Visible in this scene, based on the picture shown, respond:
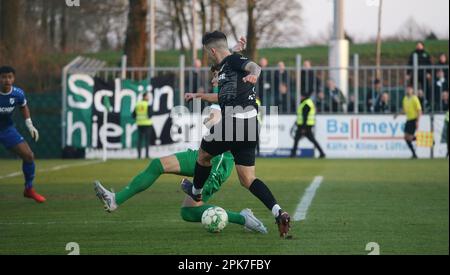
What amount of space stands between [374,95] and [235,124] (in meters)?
20.8

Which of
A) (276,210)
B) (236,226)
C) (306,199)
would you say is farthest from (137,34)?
(276,210)

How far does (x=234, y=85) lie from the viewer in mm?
10750

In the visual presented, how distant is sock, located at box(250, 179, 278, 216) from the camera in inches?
415

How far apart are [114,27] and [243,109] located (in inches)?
1540

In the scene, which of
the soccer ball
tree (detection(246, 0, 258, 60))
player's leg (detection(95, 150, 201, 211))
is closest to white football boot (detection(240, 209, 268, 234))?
the soccer ball

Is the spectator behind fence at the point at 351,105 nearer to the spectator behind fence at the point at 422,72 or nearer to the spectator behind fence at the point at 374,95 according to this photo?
the spectator behind fence at the point at 374,95

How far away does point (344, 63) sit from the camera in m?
35.2

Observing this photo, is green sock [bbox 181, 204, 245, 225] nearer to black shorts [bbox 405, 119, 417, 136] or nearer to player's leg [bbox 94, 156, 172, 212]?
player's leg [bbox 94, 156, 172, 212]

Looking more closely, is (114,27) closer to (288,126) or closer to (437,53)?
(437,53)

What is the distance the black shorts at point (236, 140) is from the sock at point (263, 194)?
0.78 feet

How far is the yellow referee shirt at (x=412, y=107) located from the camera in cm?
2894

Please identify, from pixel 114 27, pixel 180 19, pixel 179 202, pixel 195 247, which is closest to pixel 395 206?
pixel 179 202

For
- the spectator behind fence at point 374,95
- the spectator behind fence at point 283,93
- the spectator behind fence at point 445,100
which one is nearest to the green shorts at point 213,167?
the spectator behind fence at point 283,93

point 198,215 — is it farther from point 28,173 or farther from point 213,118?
point 28,173
